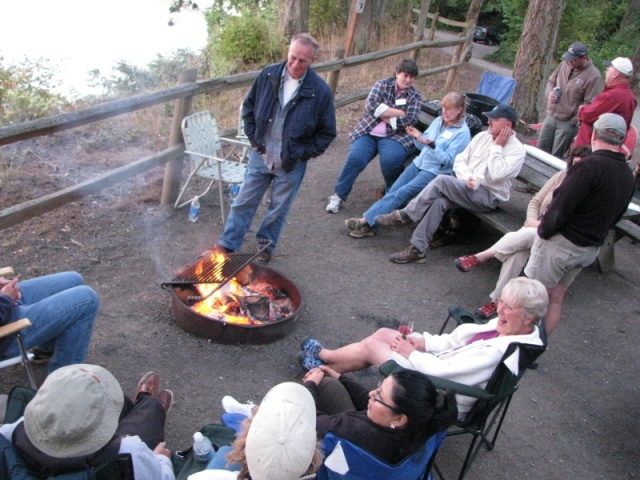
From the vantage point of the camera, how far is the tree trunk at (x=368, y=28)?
41.5ft

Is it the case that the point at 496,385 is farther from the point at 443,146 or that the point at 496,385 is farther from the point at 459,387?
the point at 443,146

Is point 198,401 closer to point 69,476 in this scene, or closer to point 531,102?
point 69,476

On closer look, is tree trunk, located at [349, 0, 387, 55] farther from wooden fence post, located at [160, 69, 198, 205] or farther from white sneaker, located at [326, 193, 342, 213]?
wooden fence post, located at [160, 69, 198, 205]

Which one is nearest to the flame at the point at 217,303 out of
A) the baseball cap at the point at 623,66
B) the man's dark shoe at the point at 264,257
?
the man's dark shoe at the point at 264,257

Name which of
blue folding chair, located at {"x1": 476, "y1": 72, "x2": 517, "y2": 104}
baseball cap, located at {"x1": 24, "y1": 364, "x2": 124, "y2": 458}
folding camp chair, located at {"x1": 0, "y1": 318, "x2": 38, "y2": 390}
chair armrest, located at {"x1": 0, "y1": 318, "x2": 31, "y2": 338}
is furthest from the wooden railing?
blue folding chair, located at {"x1": 476, "y1": 72, "x2": 517, "y2": 104}

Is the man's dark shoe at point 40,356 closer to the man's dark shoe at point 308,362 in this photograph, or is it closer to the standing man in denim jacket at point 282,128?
the man's dark shoe at point 308,362

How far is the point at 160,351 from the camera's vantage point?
3.61 metres

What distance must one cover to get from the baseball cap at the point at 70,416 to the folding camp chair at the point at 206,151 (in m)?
3.37

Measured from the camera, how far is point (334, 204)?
598 centimetres

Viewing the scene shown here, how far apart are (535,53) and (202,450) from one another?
923 cm

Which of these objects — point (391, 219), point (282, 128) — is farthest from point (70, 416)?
point (391, 219)

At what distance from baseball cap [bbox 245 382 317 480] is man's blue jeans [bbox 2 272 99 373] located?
4.92ft

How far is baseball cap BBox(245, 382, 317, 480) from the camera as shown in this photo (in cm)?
184

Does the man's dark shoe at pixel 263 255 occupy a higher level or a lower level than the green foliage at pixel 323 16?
lower
